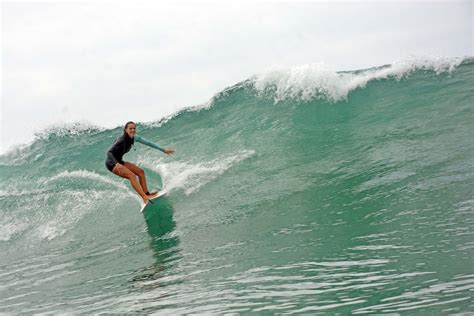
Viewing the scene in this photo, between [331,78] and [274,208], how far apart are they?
720 centimetres

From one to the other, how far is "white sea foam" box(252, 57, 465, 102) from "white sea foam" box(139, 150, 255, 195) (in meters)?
3.34

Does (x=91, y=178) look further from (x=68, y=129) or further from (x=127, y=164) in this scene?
(x=68, y=129)

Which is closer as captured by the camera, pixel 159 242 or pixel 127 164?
pixel 159 242

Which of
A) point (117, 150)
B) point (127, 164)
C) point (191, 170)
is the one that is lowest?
point (191, 170)

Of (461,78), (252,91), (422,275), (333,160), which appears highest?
(252,91)

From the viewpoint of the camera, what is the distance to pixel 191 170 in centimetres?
1130

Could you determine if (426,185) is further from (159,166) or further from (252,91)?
(252,91)

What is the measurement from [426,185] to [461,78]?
7.29 m

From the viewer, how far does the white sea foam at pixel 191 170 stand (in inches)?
410

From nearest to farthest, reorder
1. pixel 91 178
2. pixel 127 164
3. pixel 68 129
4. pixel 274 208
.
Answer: pixel 274 208 → pixel 127 164 → pixel 91 178 → pixel 68 129

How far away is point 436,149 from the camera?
29.0ft

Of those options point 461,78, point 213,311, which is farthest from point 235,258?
point 461,78

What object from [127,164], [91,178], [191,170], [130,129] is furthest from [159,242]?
[91,178]

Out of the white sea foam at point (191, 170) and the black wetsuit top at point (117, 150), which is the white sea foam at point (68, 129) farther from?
the black wetsuit top at point (117, 150)
